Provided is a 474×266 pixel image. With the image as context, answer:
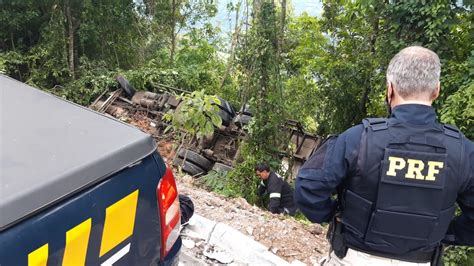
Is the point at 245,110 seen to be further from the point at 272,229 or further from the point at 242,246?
the point at 242,246

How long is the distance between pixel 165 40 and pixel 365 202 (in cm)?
1432

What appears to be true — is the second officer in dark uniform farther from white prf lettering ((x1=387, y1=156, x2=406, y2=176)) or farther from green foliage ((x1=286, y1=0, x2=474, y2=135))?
green foliage ((x1=286, y1=0, x2=474, y2=135))

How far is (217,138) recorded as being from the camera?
8648 millimetres

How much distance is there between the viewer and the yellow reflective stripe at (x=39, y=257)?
1.09 metres

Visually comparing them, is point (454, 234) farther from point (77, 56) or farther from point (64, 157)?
point (77, 56)

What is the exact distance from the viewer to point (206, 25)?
623 inches

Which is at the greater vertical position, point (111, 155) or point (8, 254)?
point (111, 155)

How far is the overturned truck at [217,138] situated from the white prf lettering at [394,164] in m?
6.15

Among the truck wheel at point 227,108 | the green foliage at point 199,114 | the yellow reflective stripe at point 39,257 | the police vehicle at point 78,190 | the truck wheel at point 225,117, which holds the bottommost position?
the truck wheel at point 225,117

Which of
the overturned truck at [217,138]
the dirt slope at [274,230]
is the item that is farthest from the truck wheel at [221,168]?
the dirt slope at [274,230]

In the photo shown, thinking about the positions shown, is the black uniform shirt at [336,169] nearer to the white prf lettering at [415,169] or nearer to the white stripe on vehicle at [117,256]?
the white prf lettering at [415,169]

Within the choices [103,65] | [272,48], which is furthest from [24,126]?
[103,65]

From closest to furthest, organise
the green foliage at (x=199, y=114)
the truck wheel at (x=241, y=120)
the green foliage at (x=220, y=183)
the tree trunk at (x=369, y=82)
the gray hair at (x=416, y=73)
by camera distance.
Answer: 1. the gray hair at (x=416, y=73)
2. the green foliage at (x=199, y=114)
3. the green foliage at (x=220, y=183)
4. the tree trunk at (x=369, y=82)
5. the truck wheel at (x=241, y=120)

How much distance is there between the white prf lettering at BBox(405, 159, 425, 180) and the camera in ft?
5.47
